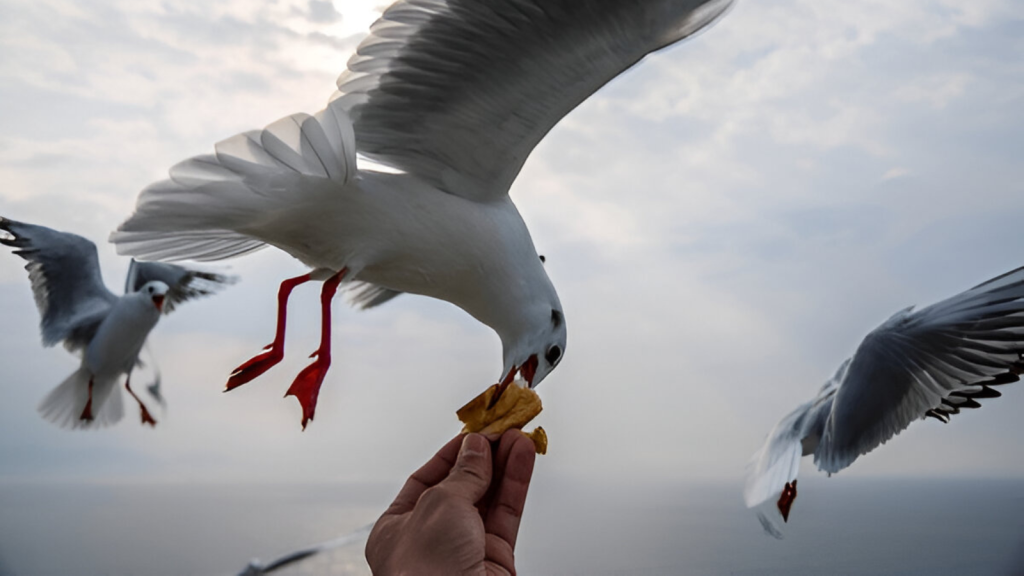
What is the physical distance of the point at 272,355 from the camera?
1.25 m

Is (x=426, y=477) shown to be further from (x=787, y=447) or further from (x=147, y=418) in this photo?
(x=147, y=418)

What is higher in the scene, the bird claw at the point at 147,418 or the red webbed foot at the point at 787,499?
the red webbed foot at the point at 787,499

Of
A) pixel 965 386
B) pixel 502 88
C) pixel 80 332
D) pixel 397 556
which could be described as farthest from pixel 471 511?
pixel 80 332

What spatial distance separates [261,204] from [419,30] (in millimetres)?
321

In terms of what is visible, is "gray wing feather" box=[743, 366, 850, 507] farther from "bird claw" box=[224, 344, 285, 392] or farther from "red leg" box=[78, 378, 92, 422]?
"red leg" box=[78, 378, 92, 422]

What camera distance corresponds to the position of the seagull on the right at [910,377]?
1674mm

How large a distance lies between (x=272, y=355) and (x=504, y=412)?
357mm

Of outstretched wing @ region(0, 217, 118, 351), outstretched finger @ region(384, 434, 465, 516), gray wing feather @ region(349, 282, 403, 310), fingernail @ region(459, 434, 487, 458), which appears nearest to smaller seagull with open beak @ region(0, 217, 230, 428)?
outstretched wing @ region(0, 217, 118, 351)

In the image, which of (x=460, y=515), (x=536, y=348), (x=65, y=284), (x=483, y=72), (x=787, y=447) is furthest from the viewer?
(x=65, y=284)

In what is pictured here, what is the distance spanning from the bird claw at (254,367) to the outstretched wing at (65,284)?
7.09ft

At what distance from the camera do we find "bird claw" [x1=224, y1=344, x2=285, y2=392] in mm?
1217

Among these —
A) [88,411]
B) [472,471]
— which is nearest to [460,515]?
[472,471]

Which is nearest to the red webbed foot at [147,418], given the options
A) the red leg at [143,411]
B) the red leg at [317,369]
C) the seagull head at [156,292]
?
the red leg at [143,411]

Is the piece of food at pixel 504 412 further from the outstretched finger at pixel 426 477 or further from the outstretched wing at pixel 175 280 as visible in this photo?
the outstretched wing at pixel 175 280
